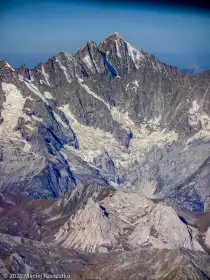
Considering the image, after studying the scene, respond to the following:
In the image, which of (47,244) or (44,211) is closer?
(47,244)

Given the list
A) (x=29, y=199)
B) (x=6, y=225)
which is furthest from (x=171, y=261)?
(x=29, y=199)

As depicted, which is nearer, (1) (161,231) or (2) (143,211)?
(1) (161,231)

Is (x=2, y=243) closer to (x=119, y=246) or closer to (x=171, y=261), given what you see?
(x=119, y=246)

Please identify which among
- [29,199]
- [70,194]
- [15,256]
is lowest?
[29,199]

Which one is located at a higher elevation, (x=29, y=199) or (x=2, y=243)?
(x=2, y=243)

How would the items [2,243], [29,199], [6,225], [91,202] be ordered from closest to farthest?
[2,243] → [91,202] → [6,225] → [29,199]

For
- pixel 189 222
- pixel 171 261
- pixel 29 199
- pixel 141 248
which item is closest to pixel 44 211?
pixel 29 199

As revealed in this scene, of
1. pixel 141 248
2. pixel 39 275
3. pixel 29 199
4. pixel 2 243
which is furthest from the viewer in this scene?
pixel 29 199

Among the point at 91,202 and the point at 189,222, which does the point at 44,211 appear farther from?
the point at 189,222

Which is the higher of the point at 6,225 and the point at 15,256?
the point at 15,256
